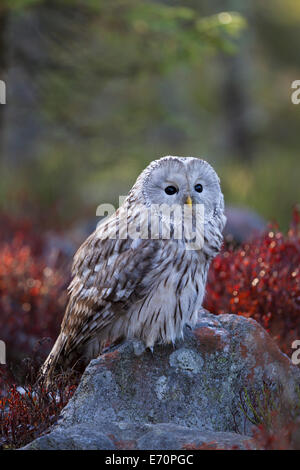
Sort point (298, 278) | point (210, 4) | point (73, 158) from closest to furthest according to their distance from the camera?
1. point (298, 278)
2. point (73, 158)
3. point (210, 4)

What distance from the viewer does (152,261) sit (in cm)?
321

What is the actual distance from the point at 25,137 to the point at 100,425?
16.4m

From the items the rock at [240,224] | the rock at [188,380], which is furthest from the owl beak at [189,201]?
the rock at [240,224]

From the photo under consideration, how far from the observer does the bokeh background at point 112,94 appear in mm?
7357

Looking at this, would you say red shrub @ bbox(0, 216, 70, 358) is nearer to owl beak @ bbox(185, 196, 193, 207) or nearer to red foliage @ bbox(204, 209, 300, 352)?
red foliage @ bbox(204, 209, 300, 352)

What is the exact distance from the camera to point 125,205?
3.45 metres

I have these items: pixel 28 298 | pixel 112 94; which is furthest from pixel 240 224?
pixel 112 94

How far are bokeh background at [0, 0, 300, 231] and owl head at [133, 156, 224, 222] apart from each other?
3.43 m

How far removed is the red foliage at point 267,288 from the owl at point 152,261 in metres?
→ 0.93

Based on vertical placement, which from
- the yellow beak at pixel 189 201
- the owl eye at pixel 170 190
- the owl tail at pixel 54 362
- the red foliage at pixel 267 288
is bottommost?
the owl tail at pixel 54 362

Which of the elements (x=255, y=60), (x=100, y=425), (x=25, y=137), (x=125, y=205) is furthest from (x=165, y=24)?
(x=255, y=60)

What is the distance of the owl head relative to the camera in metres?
3.10

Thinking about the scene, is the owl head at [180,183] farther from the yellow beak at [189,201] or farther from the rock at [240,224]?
the rock at [240,224]
